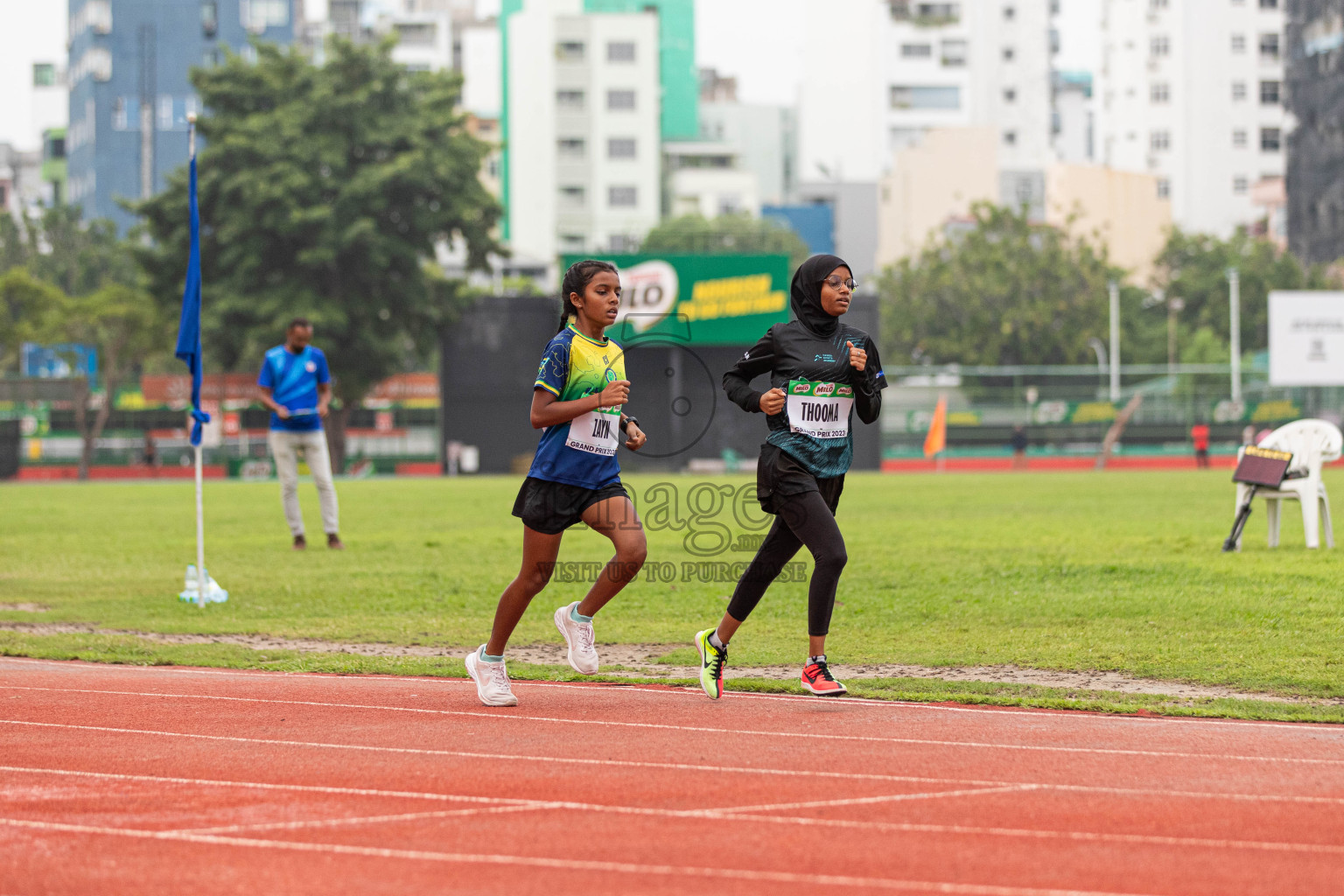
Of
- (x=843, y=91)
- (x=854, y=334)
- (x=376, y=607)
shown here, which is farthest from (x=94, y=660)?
(x=843, y=91)

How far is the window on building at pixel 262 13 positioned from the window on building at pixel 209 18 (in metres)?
1.57

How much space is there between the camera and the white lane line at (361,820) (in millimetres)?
4266

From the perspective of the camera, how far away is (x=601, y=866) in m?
3.84

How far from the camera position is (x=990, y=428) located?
49781 mm

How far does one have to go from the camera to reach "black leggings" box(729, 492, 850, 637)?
21.1 ft

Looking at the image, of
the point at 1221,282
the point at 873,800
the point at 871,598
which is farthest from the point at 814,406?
the point at 1221,282

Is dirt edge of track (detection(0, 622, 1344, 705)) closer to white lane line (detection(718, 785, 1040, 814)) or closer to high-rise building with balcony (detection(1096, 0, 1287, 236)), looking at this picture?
white lane line (detection(718, 785, 1040, 814))

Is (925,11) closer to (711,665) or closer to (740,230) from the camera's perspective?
(740,230)

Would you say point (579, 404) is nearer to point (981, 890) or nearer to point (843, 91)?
point (981, 890)

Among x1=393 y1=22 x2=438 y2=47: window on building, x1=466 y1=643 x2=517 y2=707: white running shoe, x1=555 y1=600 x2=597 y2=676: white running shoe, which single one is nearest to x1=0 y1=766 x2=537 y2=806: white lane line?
x1=466 y1=643 x2=517 y2=707: white running shoe

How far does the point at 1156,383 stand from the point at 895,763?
48730mm

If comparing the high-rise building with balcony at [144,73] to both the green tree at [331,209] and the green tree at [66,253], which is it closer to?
the green tree at [66,253]

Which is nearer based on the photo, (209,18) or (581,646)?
(581,646)

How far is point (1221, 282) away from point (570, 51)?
39.7 meters
